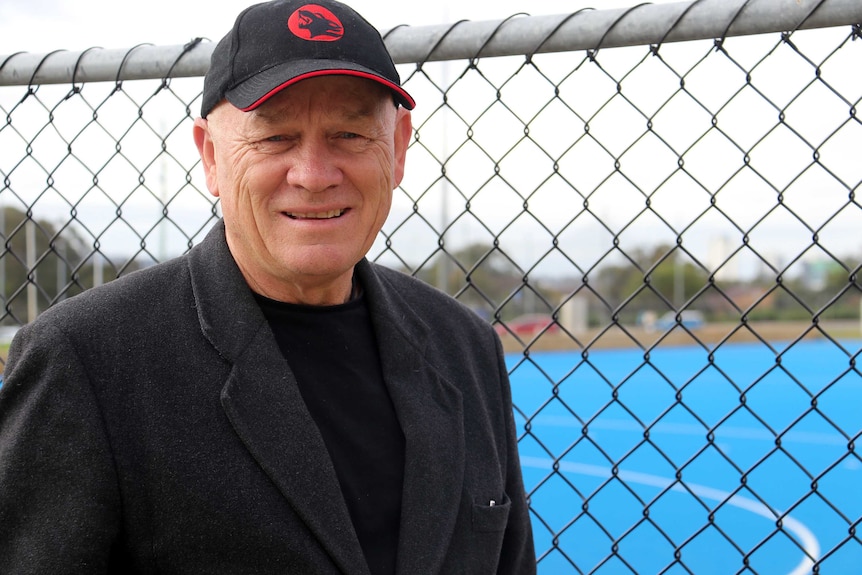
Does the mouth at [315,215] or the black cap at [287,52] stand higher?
the black cap at [287,52]

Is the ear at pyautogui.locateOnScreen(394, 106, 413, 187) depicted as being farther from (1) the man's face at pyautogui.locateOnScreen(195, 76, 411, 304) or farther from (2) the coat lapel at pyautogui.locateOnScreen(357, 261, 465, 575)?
(2) the coat lapel at pyautogui.locateOnScreen(357, 261, 465, 575)

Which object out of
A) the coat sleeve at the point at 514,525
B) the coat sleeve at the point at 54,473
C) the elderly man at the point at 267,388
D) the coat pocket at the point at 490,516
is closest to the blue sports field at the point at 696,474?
the coat sleeve at the point at 514,525

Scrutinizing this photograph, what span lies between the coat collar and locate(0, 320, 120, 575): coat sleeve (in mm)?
218

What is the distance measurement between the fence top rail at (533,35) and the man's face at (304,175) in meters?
0.54

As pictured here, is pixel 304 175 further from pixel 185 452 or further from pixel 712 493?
pixel 712 493

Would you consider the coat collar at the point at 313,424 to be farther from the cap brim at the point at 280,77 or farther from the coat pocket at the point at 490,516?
the cap brim at the point at 280,77

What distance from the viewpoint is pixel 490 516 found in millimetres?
1570

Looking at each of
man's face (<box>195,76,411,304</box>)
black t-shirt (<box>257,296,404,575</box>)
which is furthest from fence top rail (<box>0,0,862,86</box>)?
black t-shirt (<box>257,296,404,575</box>)

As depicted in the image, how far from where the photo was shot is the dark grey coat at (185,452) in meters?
1.22

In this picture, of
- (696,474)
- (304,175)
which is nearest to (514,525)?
(304,175)

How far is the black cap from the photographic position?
1.34 meters

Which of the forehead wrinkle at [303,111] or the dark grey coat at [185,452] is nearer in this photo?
the dark grey coat at [185,452]

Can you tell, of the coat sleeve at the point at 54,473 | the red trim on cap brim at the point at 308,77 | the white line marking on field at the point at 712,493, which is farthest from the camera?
the white line marking on field at the point at 712,493

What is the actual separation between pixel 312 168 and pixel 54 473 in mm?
627
